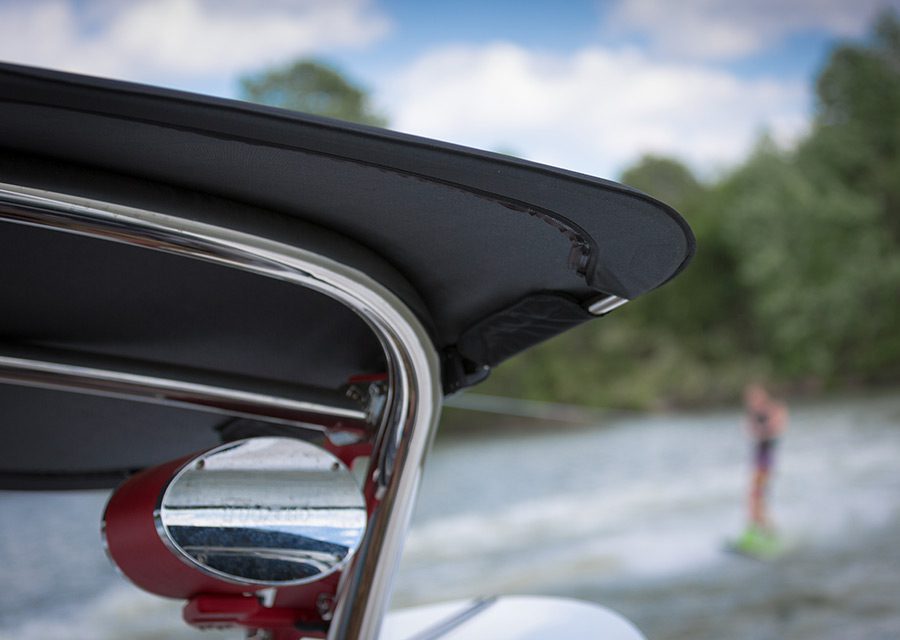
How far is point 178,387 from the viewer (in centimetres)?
41

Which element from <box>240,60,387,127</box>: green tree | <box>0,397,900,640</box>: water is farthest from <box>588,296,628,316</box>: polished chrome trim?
<box>240,60,387,127</box>: green tree

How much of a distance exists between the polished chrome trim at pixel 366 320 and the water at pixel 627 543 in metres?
2.38

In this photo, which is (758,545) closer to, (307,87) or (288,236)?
(288,236)

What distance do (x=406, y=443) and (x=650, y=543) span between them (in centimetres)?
541

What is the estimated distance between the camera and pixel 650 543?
5438 millimetres

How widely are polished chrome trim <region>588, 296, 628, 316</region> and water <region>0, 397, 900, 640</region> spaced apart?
2.47 m

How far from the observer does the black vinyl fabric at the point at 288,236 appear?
9.6 inches

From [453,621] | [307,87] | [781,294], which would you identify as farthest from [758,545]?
[307,87]

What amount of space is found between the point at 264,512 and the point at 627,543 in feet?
17.9

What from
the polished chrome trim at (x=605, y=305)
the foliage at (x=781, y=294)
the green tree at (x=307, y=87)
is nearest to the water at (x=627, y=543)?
the polished chrome trim at (x=605, y=305)

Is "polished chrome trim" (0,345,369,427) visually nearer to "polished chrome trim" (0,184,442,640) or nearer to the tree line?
"polished chrome trim" (0,184,442,640)

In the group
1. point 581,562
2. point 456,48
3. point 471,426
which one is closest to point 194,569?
point 581,562

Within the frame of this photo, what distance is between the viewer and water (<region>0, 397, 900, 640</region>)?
4156mm

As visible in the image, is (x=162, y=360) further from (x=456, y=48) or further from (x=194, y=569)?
(x=456, y=48)
